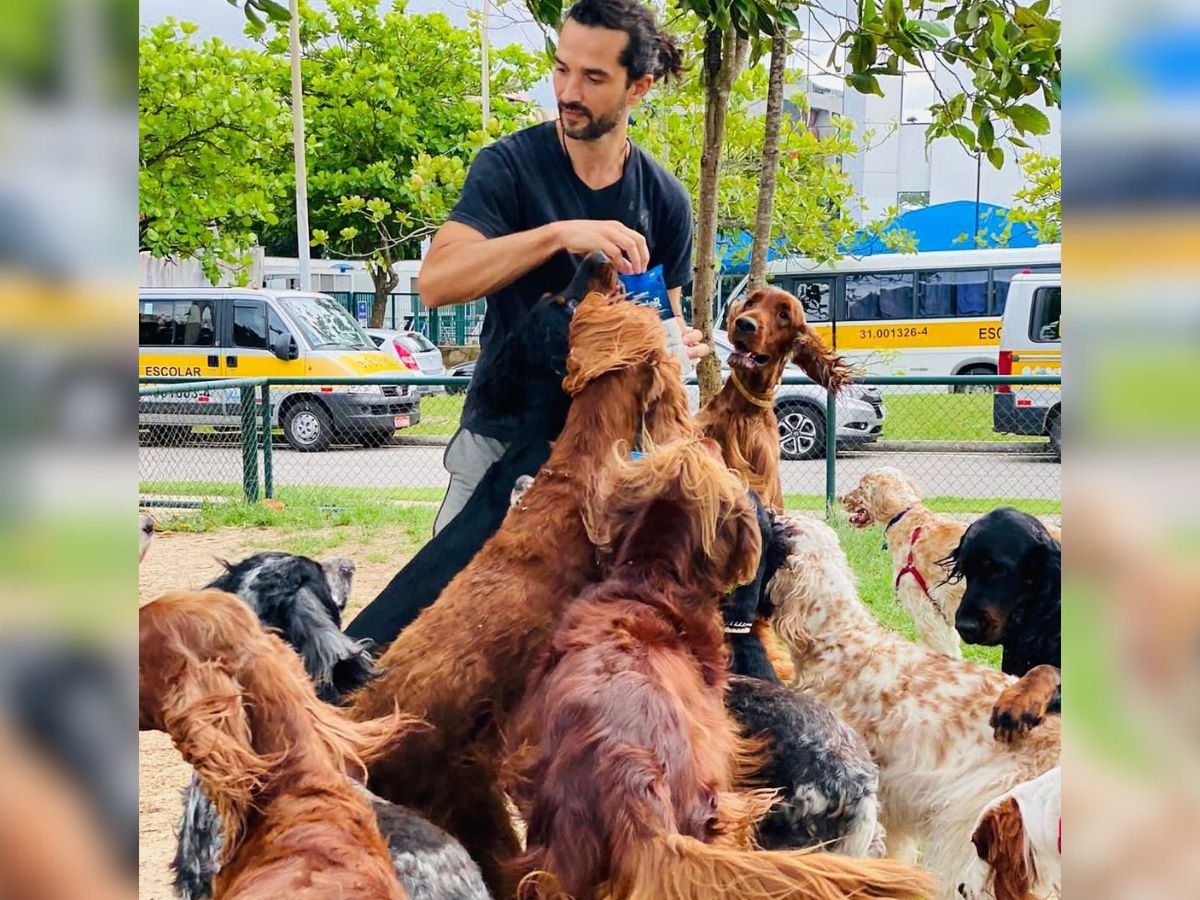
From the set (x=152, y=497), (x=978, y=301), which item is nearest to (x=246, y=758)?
(x=152, y=497)

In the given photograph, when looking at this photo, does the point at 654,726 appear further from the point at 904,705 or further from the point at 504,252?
→ the point at 904,705

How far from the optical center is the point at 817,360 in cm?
268

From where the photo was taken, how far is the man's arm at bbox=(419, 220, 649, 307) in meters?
2.02

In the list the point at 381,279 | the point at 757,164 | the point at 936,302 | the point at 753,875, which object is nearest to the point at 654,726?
the point at 753,875

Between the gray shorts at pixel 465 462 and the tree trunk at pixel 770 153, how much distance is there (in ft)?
3.71

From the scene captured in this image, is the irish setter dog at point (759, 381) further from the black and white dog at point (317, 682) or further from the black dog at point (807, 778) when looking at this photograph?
the black and white dog at point (317, 682)

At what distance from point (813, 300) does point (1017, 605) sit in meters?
1.51

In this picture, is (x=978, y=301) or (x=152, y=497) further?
(x=978, y=301)

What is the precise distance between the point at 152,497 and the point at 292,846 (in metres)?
7.48
